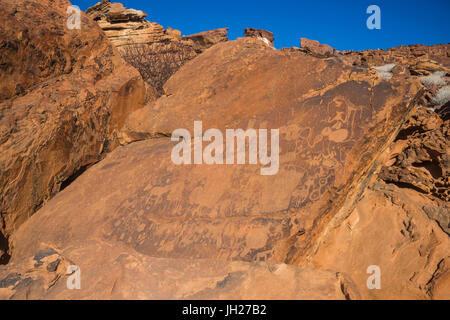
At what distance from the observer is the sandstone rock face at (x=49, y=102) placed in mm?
2150

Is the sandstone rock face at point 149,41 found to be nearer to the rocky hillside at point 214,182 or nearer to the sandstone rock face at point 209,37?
the sandstone rock face at point 209,37

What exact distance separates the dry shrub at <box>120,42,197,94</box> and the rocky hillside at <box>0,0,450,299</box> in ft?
9.44

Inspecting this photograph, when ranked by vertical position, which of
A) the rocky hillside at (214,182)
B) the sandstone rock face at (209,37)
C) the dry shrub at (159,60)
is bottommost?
the rocky hillside at (214,182)

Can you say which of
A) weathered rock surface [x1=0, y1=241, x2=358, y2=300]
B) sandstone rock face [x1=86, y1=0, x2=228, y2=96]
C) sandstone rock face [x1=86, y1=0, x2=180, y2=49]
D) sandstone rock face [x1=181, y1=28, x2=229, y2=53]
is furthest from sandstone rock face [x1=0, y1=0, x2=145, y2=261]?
sandstone rock face [x1=181, y1=28, x2=229, y2=53]

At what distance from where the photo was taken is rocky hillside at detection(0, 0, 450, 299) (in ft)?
4.73

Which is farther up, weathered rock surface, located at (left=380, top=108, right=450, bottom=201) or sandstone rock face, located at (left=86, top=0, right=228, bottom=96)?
sandstone rock face, located at (left=86, top=0, right=228, bottom=96)

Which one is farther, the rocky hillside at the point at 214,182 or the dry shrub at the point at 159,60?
the dry shrub at the point at 159,60

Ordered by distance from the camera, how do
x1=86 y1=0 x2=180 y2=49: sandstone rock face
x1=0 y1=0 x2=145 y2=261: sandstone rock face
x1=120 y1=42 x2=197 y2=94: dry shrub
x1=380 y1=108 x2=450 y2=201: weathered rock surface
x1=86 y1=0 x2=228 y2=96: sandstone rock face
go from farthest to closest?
x1=86 y1=0 x2=180 y2=49: sandstone rock face → x1=86 y1=0 x2=228 y2=96: sandstone rock face → x1=120 y1=42 x2=197 y2=94: dry shrub → x1=380 y1=108 x2=450 y2=201: weathered rock surface → x1=0 y1=0 x2=145 y2=261: sandstone rock face

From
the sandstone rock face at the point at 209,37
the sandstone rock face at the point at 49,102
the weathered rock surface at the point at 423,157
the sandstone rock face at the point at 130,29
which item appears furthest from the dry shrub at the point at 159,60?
the weathered rock surface at the point at 423,157

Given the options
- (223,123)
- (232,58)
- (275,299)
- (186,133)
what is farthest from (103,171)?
(275,299)

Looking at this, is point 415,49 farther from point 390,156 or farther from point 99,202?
point 99,202

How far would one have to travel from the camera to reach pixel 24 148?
2.15 m

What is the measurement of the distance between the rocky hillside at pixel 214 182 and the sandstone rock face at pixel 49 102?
1 cm

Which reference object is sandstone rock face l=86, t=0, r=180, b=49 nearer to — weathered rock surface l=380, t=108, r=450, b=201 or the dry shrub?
the dry shrub
